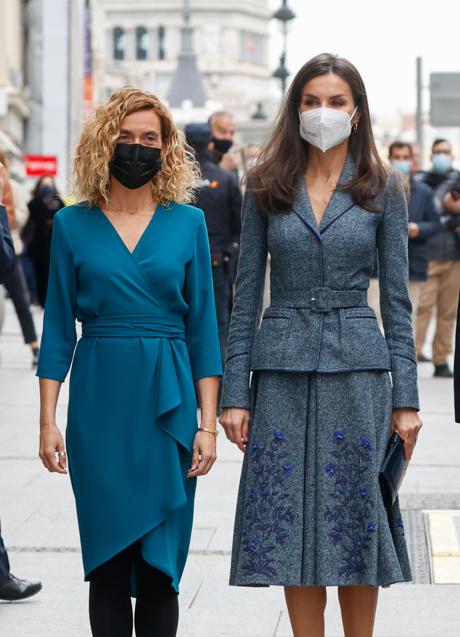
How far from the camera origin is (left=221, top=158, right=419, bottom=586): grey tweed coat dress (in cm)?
461

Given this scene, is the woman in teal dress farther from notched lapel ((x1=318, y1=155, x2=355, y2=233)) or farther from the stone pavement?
the stone pavement

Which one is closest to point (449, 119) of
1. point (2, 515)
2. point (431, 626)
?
point (2, 515)

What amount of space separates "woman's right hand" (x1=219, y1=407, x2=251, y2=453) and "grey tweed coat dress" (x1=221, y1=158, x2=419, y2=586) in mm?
24

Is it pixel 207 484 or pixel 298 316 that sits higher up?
pixel 298 316

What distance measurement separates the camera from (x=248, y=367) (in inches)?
186

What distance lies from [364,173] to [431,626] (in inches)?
72.9

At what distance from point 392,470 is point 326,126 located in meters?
0.96

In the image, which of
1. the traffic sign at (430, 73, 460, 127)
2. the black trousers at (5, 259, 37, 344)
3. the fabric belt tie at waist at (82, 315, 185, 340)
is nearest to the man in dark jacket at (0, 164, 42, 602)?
the fabric belt tie at waist at (82, 315, 185, 340)

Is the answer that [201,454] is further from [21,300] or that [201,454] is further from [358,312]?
[21,300]

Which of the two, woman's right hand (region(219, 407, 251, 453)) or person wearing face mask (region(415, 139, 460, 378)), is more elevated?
woman's right hand (region(219, 407, 251, 453))

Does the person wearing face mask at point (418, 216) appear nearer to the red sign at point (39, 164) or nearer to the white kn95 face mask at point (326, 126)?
the white kn95 face mask at point (326, 126)

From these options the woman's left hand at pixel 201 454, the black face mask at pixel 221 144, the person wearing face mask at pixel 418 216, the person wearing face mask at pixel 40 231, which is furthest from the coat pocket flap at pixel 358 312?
the person wearing face mask at pixel 40 231

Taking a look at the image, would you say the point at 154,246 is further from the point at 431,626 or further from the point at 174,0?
the point at 174,0

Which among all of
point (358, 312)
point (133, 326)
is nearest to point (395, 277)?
point (358, 312)
